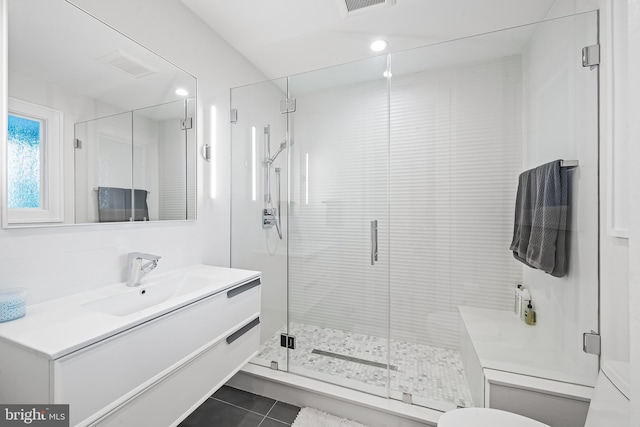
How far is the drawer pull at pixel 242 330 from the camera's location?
1383 mm

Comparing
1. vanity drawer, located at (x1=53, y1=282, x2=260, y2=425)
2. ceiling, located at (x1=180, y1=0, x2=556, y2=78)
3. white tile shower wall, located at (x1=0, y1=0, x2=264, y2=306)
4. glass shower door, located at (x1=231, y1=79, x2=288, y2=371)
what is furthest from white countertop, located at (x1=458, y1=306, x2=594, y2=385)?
ceiling, located at (x1=180, y1=0, x2=556, y2=78)

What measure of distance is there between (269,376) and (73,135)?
1.69 meters

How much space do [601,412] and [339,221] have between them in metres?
1.49

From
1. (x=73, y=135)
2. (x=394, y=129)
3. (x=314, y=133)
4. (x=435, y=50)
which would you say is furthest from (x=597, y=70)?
(x=73, y=135)

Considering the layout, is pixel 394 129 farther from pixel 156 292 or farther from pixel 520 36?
pixel 156 292

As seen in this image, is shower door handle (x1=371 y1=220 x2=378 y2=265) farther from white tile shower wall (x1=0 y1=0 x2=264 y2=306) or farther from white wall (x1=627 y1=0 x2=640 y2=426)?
white wall (x1=627 y1=0 x2=640 y2=426)

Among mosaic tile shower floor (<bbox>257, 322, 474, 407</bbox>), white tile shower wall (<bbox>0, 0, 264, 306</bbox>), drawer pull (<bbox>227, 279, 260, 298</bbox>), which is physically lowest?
mosaic tile shower floor (<bbox>257, 322, 474, 407</bbox>)

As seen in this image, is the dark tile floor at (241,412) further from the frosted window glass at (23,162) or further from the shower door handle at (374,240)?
the frosted window glass at (23,162)

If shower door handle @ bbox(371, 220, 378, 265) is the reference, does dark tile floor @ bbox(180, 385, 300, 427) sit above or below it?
below

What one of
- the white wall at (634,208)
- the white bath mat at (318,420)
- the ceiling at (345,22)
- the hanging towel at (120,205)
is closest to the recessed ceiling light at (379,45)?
the ceiling at (345,22)

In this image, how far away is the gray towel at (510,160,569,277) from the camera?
1432 millimetres

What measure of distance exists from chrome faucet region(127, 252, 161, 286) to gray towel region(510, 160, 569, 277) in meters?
1.98

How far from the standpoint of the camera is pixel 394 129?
6.41ft

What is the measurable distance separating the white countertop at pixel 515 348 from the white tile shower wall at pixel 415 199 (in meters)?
0.10
